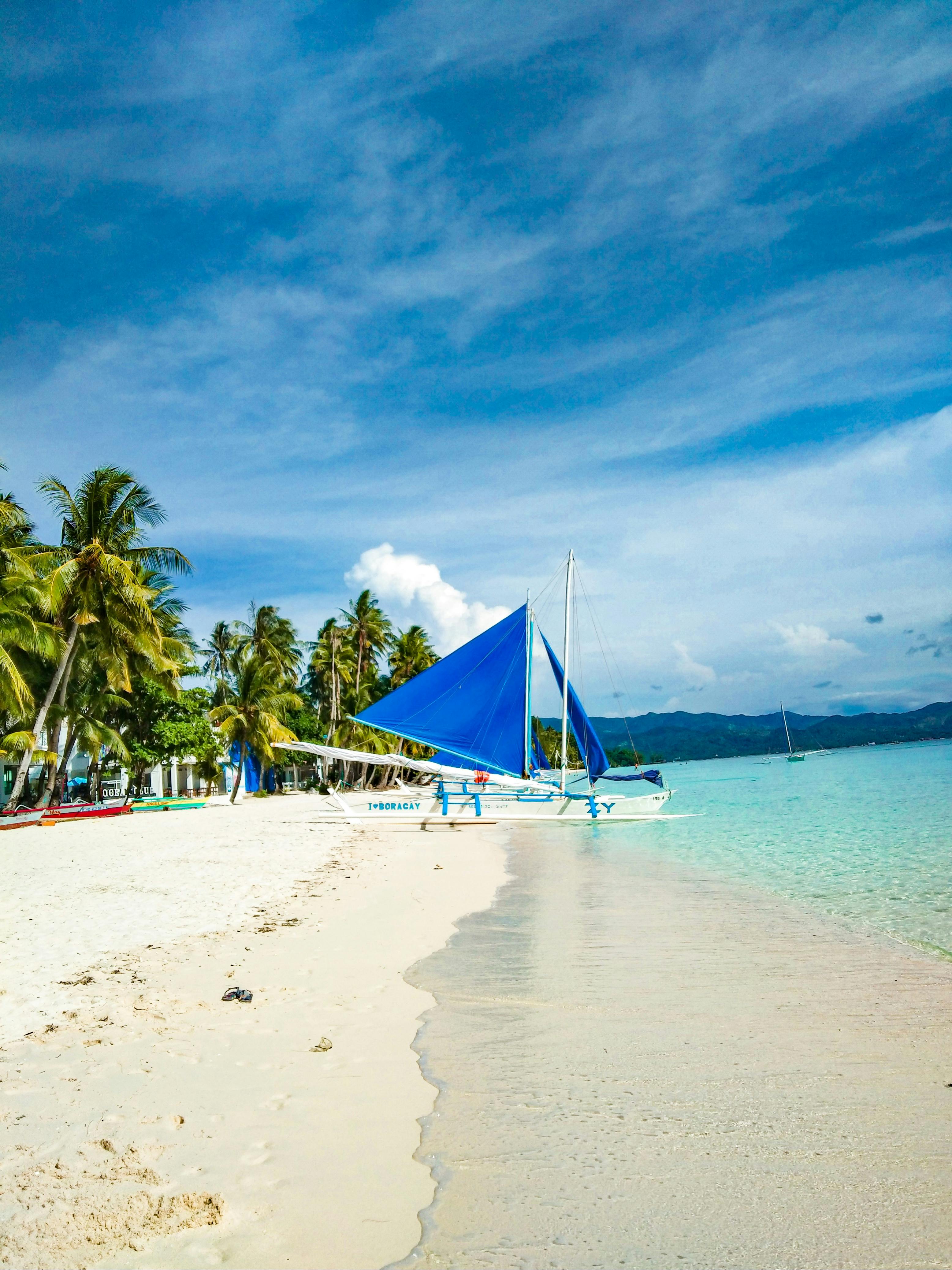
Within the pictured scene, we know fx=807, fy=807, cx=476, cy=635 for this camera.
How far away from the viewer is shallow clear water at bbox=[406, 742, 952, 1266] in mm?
2797

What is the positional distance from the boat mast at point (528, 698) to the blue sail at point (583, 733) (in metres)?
1.36

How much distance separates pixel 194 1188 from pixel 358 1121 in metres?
0.81

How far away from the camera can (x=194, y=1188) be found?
302cm

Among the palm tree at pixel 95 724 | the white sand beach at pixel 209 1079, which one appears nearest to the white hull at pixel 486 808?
the palm tree at pixel 95 724

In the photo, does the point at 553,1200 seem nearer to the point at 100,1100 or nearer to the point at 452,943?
the point at 100,1100

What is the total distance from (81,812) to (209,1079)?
23355mm

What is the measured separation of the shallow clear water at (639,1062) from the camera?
280 centimetres

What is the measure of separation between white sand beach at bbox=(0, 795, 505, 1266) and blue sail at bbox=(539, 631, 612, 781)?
1683 centimetres

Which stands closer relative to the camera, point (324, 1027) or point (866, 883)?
point (324, 1027)

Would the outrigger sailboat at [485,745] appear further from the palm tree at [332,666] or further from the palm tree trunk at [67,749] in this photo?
the palm tree at [332,666]

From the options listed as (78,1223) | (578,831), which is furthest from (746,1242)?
(578,831)

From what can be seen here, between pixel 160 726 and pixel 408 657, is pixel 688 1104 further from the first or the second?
pixel 408 657

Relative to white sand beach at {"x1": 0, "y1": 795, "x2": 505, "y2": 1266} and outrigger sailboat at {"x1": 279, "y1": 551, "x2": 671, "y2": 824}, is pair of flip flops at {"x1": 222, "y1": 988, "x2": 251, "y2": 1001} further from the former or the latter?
outrigger sailboat at {"x1": 279, "y1": 551, "x2": 671, "y2": 824}

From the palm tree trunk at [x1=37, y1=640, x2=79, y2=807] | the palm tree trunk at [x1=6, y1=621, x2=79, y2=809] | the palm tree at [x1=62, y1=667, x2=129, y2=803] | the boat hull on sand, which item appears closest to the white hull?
the boat hull on sand
